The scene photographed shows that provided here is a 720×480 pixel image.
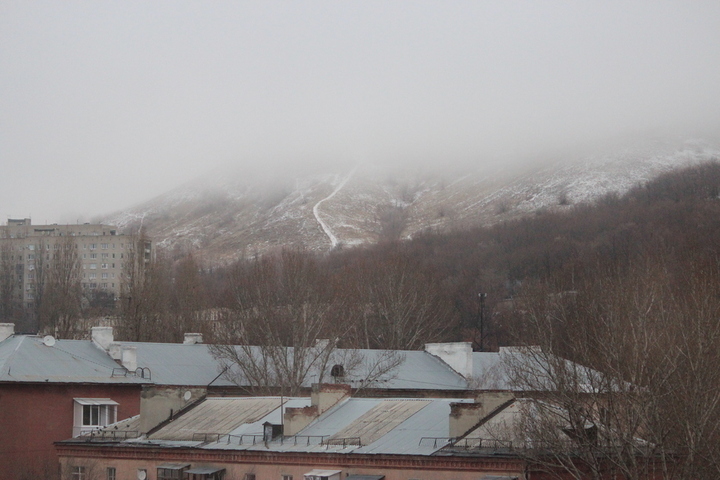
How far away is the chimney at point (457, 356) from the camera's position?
63.8 metres

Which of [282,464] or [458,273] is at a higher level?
[458,273]

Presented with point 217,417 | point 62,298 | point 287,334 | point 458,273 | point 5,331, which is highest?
point 458,273

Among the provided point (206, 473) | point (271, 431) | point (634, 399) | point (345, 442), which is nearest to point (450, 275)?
point (271, 431)

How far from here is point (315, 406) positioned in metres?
37.6

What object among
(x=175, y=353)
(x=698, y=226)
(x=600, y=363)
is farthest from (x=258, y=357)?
(x=698, y=226)

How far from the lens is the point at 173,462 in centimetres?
3684

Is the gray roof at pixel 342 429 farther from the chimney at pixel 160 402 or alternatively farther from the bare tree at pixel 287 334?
the bare tree at pixel 287 334

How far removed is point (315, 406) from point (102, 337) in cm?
2344

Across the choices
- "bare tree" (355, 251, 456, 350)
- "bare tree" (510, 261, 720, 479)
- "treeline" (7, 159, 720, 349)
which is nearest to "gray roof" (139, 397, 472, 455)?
"bare tree" (510, 261, 720, 479)

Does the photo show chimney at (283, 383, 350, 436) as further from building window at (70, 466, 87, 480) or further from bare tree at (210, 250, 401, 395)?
bare tree at (210, 250, 401, 395)

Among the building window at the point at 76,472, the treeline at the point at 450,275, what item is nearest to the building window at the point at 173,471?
the building window at the point at 76,472

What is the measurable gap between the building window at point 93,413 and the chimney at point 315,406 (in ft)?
52.9

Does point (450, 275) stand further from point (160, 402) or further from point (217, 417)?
point (217, 417)

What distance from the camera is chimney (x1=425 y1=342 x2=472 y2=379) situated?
63750 mm
